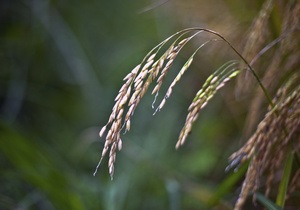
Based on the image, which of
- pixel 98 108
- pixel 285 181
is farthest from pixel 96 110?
pixel 285 181

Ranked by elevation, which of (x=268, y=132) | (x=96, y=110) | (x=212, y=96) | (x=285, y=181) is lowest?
(x=96, y=110)

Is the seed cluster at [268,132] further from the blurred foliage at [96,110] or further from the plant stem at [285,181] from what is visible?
the blurred foliage at [96,110]

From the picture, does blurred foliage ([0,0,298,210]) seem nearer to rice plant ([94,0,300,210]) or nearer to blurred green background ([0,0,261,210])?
blurred green background ([0,0,261,210])

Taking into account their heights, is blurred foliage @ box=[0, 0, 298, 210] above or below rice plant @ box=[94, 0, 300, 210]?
below

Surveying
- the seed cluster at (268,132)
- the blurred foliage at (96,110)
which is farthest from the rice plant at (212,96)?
the blurred foliage at (96,110)

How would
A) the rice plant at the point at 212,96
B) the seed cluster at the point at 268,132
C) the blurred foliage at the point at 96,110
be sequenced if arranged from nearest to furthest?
the rice plant at the point at 212,96
the seed cluster at the point at 268,132
the blurred foliage at the point at 96,110

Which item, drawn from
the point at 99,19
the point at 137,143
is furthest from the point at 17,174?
the point at 99,19

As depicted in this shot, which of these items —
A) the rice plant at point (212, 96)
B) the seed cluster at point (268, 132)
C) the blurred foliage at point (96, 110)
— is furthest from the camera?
the blurred foliage at point (96, 110)

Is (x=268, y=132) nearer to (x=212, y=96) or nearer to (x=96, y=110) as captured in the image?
(x=212, y=96)

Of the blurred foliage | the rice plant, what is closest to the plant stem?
the rice plant
